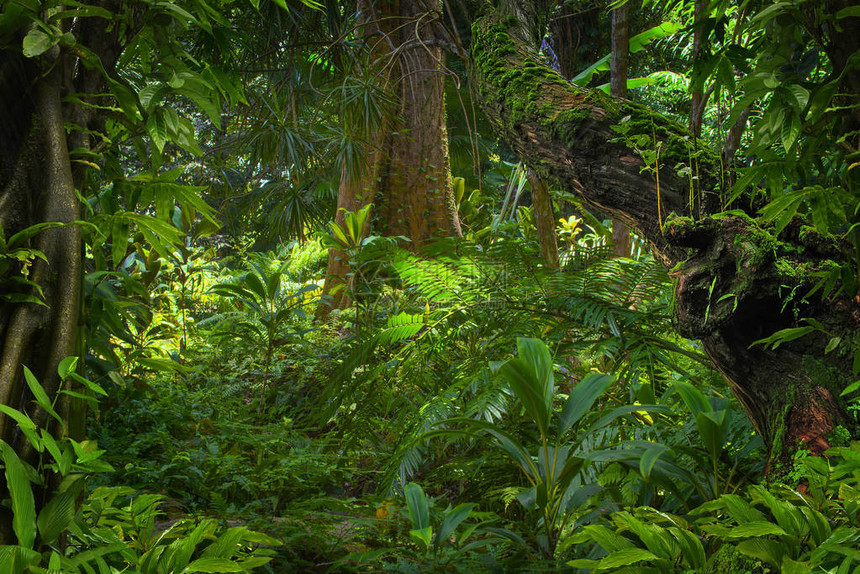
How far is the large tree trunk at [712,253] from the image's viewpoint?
1.18 m

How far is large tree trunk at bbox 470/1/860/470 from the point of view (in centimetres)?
118

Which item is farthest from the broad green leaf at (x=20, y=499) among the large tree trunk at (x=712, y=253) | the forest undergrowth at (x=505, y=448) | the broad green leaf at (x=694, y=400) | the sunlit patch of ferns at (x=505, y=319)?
the large tree trunk at (x=712, y=253)

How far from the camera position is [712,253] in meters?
1.30

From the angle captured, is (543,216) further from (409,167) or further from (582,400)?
(582,400)

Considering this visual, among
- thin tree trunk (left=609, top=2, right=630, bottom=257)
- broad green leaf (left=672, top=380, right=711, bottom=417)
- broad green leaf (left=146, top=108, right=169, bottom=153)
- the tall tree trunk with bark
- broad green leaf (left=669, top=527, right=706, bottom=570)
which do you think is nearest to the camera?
broad green leaf (left=669, top=527, right=706, bottom=570)

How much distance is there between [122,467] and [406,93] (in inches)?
142

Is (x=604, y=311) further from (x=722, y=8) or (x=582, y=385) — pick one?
(x=722, y=8)

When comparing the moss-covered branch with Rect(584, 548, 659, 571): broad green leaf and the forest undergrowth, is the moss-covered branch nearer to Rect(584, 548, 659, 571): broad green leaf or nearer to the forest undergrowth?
the forest undergrowth

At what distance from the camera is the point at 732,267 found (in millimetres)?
1264

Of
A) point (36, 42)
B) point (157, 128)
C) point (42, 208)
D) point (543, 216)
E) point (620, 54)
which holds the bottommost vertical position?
point (543, 216)

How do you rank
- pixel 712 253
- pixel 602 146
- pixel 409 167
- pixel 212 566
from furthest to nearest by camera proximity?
1. pixel 409 167
2. pixel 602 146
3. pixel 712 253
4. pixel 212 566

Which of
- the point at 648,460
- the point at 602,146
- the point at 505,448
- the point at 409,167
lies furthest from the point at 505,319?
the point at 409,167

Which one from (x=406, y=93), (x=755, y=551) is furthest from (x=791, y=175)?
(x=406, y=93)

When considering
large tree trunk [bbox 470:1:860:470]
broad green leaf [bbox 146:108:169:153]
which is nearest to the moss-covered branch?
large tree trunk [bbox 470:1:860:470]
